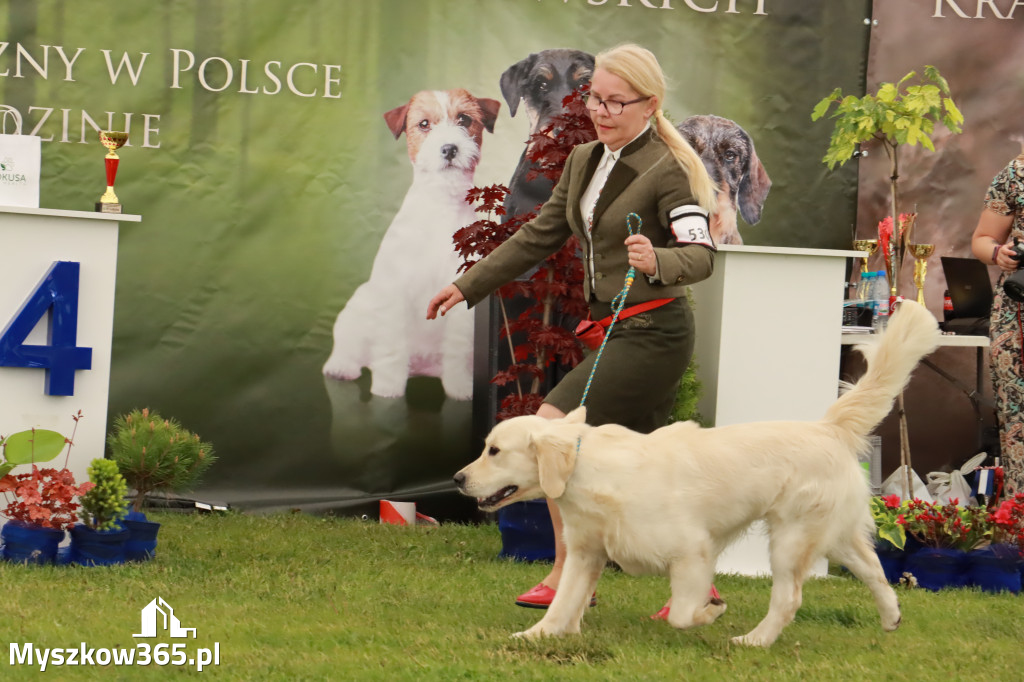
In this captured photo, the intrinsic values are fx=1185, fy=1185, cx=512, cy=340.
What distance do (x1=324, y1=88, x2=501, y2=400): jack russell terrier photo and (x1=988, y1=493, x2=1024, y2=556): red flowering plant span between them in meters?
3.07

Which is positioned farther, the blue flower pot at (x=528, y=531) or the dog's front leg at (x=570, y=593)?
the blue flower pot at (x=528, y=531)

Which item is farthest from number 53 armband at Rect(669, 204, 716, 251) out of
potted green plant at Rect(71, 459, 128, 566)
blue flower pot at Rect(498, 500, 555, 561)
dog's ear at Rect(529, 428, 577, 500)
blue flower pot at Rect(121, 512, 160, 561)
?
blue flower pot at Rect(121, 512, 160, 561)

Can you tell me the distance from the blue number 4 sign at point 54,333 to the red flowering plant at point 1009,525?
4.02 metres

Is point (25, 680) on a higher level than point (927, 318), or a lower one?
lower

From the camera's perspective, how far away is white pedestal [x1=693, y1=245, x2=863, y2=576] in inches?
202

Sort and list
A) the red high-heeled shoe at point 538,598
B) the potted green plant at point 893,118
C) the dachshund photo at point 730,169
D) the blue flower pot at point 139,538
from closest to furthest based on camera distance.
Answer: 1. the red high-heeled shoe at point 538,598
2. the blue flower pot at point 139,538
3. the potted green plant at point 893,118
4. the dachshund photo at point 730,169

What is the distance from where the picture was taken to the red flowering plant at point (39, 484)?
15.1ft

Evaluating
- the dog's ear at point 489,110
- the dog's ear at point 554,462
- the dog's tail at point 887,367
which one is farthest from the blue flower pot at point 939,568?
the dog's ear at point 489,110

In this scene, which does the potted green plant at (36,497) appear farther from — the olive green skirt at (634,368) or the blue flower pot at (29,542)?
the olive green skirt at (634,368)

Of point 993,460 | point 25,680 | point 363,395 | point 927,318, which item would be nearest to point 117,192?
point 363,395

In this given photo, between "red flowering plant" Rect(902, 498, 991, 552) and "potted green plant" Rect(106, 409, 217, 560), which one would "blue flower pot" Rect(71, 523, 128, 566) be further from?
"red flowering plant" Rect(902, 498, 991, 552)

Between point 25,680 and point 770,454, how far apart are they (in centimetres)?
226

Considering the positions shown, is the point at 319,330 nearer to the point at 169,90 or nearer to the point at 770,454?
the point at 169,90

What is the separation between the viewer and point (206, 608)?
4094 millimetres
